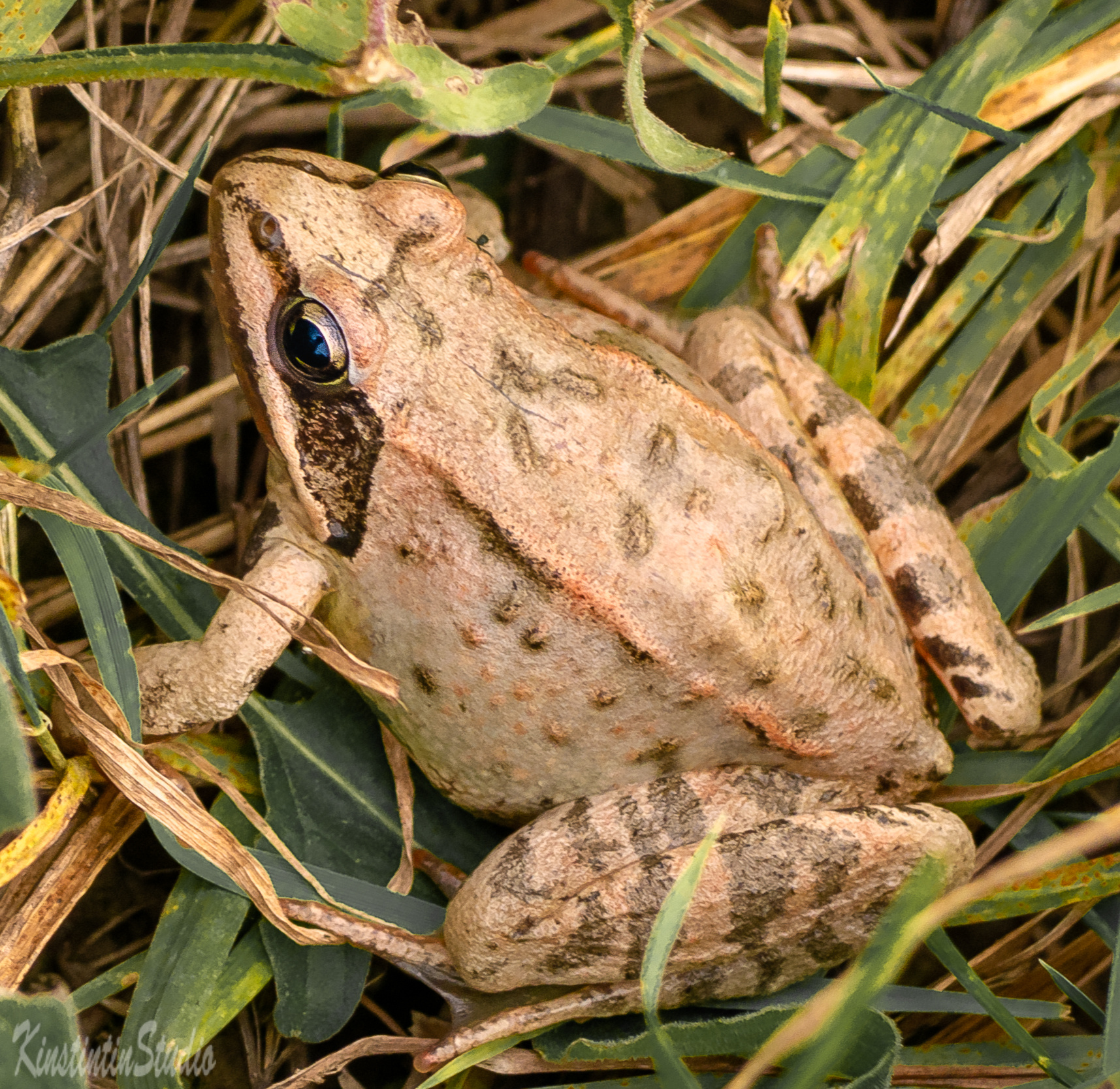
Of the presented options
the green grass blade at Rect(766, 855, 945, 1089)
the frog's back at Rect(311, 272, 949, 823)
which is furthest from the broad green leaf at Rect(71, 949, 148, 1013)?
the green grass blade at Rect(766, 855, 945, 1089)

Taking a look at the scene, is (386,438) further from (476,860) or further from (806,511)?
(476,860)

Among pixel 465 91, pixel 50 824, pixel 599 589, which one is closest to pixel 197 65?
pixel 465 91

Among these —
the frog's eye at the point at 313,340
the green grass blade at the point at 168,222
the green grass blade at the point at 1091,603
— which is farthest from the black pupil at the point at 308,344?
the green grass blade at the point at 1091,603

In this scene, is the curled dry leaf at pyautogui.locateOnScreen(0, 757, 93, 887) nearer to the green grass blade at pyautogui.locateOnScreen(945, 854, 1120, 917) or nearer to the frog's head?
the frog's head

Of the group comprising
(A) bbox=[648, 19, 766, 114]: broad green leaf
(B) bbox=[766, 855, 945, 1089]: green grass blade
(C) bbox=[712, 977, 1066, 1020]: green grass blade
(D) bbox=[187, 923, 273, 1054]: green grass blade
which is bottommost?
(D) bbox=[187, 923, 273, 1054]: green grass blade

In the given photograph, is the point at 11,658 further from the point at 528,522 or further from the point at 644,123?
the point at 644,123

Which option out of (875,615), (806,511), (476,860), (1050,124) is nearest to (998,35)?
(1050,124)
